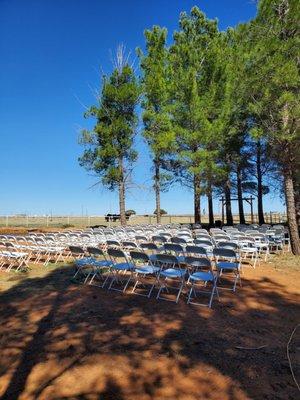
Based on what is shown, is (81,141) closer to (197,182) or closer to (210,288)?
(197,182)

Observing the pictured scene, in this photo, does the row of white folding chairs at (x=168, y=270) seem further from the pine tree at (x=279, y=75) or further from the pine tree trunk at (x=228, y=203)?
the pine tree trunk at (x=228, y=203)

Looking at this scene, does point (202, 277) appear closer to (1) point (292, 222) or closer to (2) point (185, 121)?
(1) point (292, 222)

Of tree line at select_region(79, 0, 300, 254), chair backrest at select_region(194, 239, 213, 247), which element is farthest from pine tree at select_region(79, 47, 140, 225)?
chair backrest at select_region(194, 239, 213, 247)

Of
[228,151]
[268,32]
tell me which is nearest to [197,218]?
[228,151]

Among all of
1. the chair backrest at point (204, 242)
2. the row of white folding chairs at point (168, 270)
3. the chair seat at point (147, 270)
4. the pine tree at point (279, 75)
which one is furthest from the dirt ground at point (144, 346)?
the pine tree at point (279, 75)

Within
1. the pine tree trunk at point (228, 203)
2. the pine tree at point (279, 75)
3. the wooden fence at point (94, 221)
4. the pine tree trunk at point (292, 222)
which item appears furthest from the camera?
the wooden fence at point (94, 221)

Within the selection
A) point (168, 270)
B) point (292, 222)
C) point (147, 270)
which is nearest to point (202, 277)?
point (168, 270)

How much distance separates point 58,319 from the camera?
18.3ft

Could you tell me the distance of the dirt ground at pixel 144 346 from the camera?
353 centimetres

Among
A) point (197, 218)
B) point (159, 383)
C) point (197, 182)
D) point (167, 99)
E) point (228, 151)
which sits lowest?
point (159, 383)

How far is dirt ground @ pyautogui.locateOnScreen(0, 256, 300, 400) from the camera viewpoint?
3529 millimetres

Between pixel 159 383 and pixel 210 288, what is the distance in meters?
3.86

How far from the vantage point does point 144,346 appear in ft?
14.6

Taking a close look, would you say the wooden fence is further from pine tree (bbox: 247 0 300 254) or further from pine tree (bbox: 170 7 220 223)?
pine tree (bbox: 247 0 300 254)
